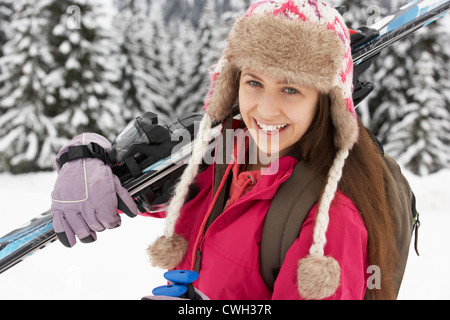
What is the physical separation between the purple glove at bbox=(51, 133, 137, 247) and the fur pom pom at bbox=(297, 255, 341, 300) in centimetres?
106

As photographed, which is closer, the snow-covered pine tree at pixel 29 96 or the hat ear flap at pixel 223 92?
the hat ear flap at pixel 223 92

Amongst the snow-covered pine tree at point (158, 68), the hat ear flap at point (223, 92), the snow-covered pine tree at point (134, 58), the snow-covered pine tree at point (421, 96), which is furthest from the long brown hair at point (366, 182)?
the snow-covered pine tree at point (158, 68)

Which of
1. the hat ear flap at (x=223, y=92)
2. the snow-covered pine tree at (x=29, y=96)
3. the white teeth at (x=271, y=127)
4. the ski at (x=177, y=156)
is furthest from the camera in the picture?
the snow-covered pine tree at (x=29, y=96)

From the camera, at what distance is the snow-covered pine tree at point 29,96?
14.2 meters

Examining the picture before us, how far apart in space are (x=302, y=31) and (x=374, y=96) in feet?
63.1

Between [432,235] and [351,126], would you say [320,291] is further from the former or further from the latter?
[432,235]

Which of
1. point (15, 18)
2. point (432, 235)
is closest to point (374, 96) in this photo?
point (432, 235)

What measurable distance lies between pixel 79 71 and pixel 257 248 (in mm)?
15217

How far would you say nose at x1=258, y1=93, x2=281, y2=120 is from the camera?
1.51m

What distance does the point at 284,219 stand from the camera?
143cm

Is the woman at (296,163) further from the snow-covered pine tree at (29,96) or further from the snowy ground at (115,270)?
the snow-covered pine tree at (29,96)

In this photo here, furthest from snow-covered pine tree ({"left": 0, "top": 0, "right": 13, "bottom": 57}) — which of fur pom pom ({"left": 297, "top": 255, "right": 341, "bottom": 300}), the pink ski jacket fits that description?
fur pom pom ({"left": 297, "top": 255, "right": 341, "bottom": 300})

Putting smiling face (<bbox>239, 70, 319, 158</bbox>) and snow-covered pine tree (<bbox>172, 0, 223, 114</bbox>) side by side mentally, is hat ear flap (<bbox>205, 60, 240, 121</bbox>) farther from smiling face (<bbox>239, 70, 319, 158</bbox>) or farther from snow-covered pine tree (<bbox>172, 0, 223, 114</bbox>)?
snow-covered pine tree (<bbox>172, 0, 223, 114</bbox>)

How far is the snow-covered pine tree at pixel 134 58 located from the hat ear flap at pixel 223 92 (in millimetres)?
19841
